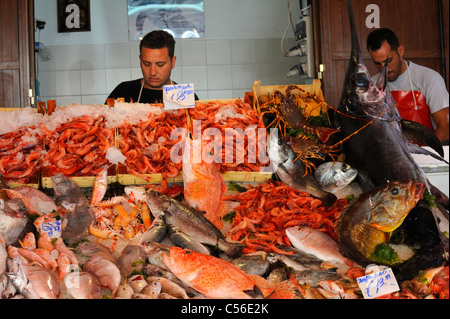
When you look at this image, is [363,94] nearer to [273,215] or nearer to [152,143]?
[273,215]

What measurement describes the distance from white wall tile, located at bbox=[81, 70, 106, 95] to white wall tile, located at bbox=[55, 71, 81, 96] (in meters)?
0.05

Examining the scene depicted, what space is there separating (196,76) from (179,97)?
3.55ft

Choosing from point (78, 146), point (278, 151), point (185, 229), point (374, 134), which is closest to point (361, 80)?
point (374, 134)

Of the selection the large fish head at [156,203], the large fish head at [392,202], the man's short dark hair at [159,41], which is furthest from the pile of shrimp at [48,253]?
the man's short dark hair at [159,41]

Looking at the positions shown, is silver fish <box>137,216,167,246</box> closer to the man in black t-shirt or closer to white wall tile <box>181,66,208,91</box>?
the man in black t-shirt

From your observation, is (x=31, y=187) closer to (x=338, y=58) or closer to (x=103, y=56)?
(x=103, y=56)

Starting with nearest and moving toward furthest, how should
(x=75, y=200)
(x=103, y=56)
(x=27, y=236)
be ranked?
1. (x=27, y=236)
2. (x=75, y=200)
3. (x=103, y=56)

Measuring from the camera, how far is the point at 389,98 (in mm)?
2928

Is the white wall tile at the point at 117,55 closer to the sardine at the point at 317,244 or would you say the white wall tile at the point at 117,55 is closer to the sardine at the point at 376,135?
the sardine at the point at 376,135

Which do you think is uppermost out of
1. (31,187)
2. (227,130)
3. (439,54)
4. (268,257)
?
(439,54)

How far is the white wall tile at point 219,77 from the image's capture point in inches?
167

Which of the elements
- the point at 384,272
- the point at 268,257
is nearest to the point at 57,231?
the point at 268,257

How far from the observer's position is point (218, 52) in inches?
167
